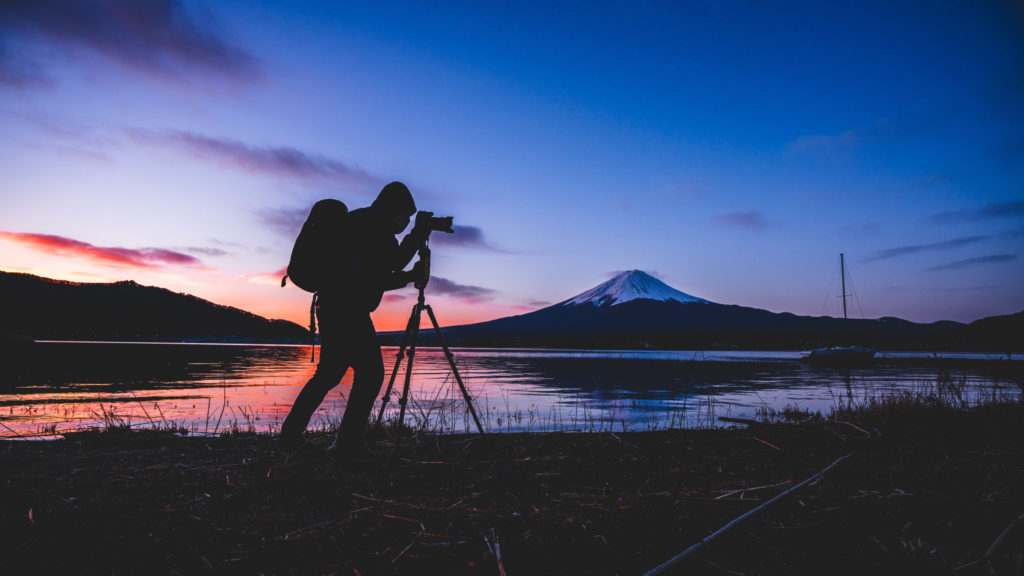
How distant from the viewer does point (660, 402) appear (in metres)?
13.8

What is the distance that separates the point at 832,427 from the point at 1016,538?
3.73 m

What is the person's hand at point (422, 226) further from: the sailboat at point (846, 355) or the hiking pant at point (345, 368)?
the sailboat at point (846, 355)

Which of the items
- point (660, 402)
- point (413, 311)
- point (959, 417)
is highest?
point (413, 311)

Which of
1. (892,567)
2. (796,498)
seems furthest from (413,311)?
(892,567)

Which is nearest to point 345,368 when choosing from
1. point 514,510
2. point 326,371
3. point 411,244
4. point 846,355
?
point 326,371

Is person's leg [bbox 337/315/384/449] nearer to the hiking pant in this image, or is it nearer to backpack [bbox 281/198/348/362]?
the hiking pant

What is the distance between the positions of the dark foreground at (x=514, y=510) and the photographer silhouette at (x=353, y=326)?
342mm

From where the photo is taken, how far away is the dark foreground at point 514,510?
213 centimetres

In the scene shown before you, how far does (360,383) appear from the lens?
4113 millimetres

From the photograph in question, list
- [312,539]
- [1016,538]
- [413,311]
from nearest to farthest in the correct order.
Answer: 1. [1016,538]
2. [312,539]
3. [413,311]

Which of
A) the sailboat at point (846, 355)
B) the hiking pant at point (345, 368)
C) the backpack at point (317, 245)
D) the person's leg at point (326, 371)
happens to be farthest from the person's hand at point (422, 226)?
the sailboat at point (846, 355)

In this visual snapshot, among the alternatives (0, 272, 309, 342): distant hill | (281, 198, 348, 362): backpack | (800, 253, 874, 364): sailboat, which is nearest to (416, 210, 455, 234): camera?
(281, 198, 348, 362): backpack

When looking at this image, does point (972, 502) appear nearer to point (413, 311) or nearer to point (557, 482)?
point (557, 482)

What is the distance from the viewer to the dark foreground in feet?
7.00
